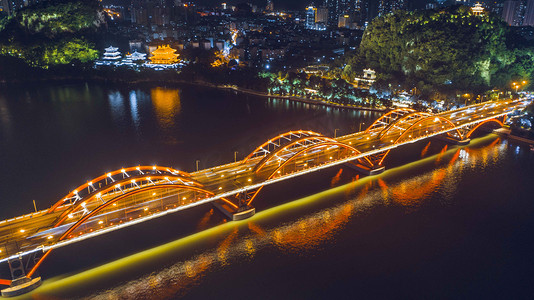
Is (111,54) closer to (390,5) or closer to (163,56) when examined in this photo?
(163,56)

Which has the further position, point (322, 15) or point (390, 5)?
point (322, 15)

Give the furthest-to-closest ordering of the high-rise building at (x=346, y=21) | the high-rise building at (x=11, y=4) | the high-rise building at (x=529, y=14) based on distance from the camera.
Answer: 1. the high-rise building at (x=346, y=21)
2. the high-rise building at (x=529, y=14)
3. the high-rise building at (x=11, y=4)

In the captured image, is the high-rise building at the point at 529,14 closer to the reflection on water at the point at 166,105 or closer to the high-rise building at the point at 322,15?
the high-rise building at the point at 322,15

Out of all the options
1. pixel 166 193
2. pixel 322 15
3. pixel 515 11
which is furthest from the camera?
pixel 322 15

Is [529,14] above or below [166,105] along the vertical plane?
above

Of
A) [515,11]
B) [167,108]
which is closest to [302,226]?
[167,108]

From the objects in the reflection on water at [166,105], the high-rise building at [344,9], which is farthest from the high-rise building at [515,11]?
the reflection on water at [166,105]

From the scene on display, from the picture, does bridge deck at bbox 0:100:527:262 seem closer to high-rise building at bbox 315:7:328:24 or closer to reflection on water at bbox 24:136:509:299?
→ reflection on water at bbox 24:136:509:299
